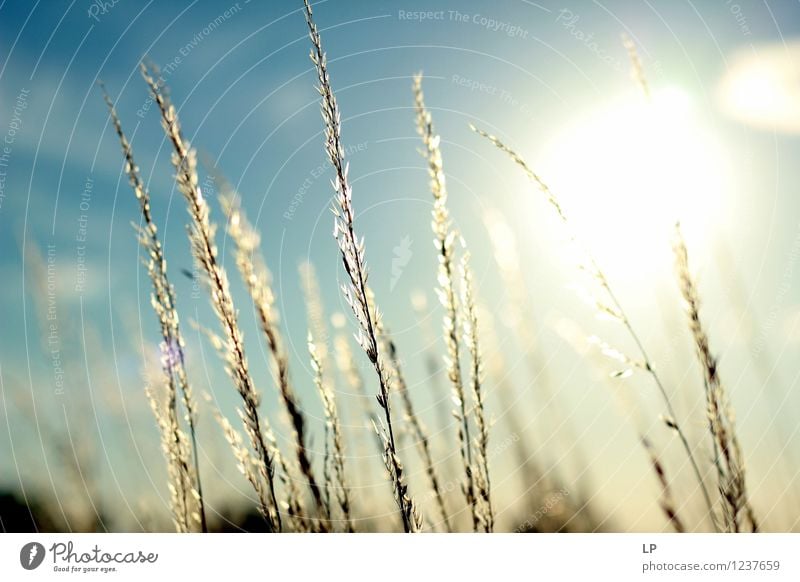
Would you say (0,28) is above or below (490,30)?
above

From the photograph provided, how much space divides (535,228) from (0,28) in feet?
8.17

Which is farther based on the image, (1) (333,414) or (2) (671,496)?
(1) (333,414)

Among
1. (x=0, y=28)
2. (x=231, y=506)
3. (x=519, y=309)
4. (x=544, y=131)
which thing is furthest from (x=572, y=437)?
(x=0, y=28)

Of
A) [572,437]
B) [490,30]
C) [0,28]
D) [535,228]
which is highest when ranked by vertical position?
[0,28]

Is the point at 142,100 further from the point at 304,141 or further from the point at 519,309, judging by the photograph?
the point at 519,309

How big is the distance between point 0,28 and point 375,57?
1633mm

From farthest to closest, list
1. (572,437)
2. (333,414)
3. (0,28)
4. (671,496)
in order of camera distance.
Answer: (0,28), (572,437), (333,414), (671,496)

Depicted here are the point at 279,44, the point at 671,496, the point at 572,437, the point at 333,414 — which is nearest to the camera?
the point at 671,496

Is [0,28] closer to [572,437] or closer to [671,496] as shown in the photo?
[572,437]

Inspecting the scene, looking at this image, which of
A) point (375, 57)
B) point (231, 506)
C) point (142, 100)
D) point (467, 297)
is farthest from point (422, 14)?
point (231, 506)

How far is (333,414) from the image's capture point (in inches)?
61.9

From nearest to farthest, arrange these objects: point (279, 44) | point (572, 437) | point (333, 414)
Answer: point (333, 414), point (572, 437), point (279, 44)

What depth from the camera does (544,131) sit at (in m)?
2.30

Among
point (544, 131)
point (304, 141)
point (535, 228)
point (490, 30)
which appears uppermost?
point (490, 30)
